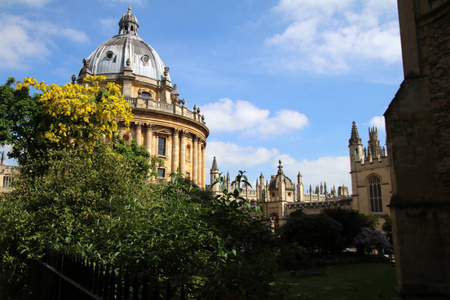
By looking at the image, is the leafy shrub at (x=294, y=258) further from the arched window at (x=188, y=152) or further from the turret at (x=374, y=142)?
the turret at (x=374, y=142)

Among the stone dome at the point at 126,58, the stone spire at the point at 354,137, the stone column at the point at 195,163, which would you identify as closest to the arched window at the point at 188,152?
the stone column at the point at 195,163

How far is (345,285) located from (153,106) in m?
31.0

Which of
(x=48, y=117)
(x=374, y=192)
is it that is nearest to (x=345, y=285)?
(x=48, y=117)

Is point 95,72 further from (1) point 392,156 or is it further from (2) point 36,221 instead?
(1) point 392,156

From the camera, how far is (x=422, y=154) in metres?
9.17

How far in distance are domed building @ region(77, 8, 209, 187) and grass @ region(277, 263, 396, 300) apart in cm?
2534

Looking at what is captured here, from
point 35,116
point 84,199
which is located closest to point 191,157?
point 35,116

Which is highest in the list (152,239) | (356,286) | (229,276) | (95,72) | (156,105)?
(95,72)

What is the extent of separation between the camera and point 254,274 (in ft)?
18.8

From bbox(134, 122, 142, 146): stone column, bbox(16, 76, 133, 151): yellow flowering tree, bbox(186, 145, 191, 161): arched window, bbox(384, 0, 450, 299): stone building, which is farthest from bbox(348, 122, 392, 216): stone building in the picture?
bbox(384, 0, 450, 299): stone building

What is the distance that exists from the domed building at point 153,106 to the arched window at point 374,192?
20810 mm

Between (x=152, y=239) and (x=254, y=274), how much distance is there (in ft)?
5.87

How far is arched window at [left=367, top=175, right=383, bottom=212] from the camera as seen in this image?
133 feet

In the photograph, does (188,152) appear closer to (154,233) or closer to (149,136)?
(149,136)
